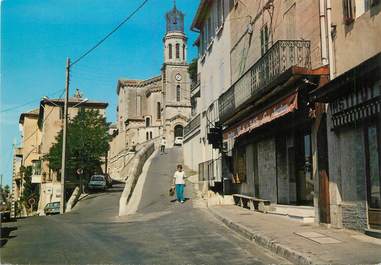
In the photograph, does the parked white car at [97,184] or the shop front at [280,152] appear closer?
the shop front at [280,152]

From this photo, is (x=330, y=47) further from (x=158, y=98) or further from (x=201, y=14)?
(x=158, y=98)

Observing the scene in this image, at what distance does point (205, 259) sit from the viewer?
879 cm

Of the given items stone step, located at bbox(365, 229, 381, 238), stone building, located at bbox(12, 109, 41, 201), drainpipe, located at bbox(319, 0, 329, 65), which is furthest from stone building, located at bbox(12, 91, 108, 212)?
stone step, located at bbox(365, 229, 381, 238)

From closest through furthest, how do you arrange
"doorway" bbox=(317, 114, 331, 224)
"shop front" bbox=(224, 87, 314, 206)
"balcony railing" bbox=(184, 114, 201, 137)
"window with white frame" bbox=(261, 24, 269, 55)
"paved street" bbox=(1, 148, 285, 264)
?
1. "paved street" bbox=(1, 148, 285, 264)
2. "doorway" bbox=(317, 114, 331, 224)
3. "shop front" bbox=(224, 87, 314, 206)
4. "window with white frame" bbox=(261, 24, 269, 55)
5. "balcony railing" bbox=(184, 114, 201, 137)

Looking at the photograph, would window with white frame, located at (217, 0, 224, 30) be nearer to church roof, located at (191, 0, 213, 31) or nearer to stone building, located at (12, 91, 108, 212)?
church roof, located at (191, 0, 213, 31)

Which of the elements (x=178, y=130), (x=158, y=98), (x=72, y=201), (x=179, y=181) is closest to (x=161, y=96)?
(x=158, y=98)

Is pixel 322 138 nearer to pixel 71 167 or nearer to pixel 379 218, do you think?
pixel 379 218

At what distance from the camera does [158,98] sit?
95.7 metres

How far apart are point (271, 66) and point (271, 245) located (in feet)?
20.8

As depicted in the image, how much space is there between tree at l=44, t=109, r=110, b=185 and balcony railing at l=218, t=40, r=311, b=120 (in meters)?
Result: 23.1

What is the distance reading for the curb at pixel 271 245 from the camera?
26.5 feet

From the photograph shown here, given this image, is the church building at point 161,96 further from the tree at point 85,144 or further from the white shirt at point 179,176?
the white shirt at point 179,176

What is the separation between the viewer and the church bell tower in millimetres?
90688

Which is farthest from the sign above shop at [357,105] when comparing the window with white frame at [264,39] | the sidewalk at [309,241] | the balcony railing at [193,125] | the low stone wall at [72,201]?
the balcony railing at [193,125]
